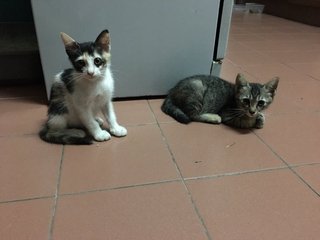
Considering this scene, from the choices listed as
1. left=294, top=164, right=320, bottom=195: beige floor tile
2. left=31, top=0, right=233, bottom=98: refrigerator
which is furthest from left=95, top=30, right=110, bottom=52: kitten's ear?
left=294, top=164, right=320, bottom=195: beige floor tile

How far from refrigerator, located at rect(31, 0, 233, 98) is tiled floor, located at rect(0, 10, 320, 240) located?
0.19 m

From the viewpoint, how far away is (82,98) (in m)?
1.38

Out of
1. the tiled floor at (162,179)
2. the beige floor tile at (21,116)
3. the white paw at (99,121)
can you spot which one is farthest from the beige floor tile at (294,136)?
the beige floor tile at (21,116)

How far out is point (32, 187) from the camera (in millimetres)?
1149

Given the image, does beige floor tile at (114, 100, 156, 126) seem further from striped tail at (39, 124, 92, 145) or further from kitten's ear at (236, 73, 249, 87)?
kitten's ear at (236, 73, 249, 87)

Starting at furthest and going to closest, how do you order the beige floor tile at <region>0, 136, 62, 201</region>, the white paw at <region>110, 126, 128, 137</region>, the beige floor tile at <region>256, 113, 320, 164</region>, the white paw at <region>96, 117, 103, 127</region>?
1. the white paw at <region>96, 117, 103, 127</region>
2. the white paw at <region>110, 126, 128, 137</region>
3. the beige floor tile at <region>256, 113, 320, 164</region>
4. the beige floor tile at <region>0, 136, 62, 201</region>

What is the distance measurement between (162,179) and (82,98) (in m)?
0.54

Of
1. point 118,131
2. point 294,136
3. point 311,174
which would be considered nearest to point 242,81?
point 294,136

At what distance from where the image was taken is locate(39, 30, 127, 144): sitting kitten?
1.28 meters

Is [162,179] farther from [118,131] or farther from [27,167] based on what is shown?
[27,167]

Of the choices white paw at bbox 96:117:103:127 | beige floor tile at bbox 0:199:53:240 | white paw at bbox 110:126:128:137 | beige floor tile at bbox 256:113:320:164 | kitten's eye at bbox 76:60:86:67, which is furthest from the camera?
white paw at bbox 96:117:103:127

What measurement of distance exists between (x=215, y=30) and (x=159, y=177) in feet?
3.51

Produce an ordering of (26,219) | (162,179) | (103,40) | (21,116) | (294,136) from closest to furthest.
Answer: (26,219)
(162,179)
(103,40)
(294,136)
(21,116)

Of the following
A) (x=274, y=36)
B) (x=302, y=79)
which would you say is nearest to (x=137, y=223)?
(x=302, y=79)
